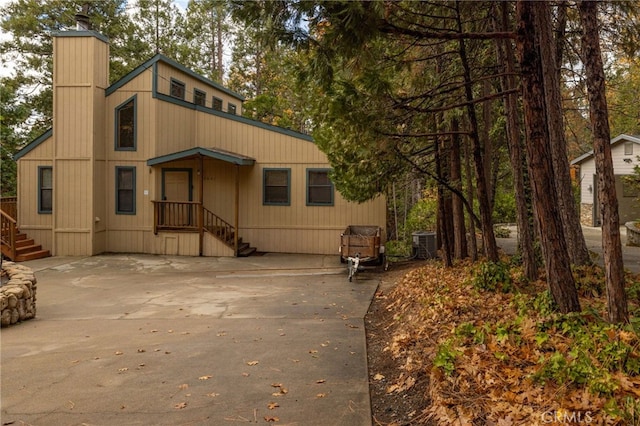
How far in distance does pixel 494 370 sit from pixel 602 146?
7.06 feet

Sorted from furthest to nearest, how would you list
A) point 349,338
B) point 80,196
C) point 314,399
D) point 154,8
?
point 154,8 → point 80,196 → point 349,338 → point 314,399

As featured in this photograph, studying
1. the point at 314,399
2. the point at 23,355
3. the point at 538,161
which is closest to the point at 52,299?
the point at 23,355

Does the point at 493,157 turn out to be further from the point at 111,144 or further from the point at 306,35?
the point at 111,144

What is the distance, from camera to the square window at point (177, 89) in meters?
15.6

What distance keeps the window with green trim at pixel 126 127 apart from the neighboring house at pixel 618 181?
1808 cm

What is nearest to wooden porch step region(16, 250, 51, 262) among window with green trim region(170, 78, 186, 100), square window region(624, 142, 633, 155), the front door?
the front door

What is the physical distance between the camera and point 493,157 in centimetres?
1453

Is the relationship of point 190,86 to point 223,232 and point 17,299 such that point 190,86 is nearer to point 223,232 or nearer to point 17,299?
point 223,232

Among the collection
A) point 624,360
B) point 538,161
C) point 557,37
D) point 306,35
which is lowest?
point 624,360

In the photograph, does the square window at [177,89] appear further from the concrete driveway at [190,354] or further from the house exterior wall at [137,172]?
the concrete driveway at [190,354]

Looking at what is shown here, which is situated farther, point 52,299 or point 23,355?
point 52,299

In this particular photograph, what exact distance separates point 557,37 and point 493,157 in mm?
6190

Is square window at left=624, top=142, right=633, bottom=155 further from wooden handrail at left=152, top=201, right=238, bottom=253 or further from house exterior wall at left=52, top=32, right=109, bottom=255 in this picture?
house exterior wall at left=52, top=32, right=109, bottom=255

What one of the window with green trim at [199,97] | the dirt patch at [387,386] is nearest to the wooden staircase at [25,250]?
the window with green trim at [199,97]
